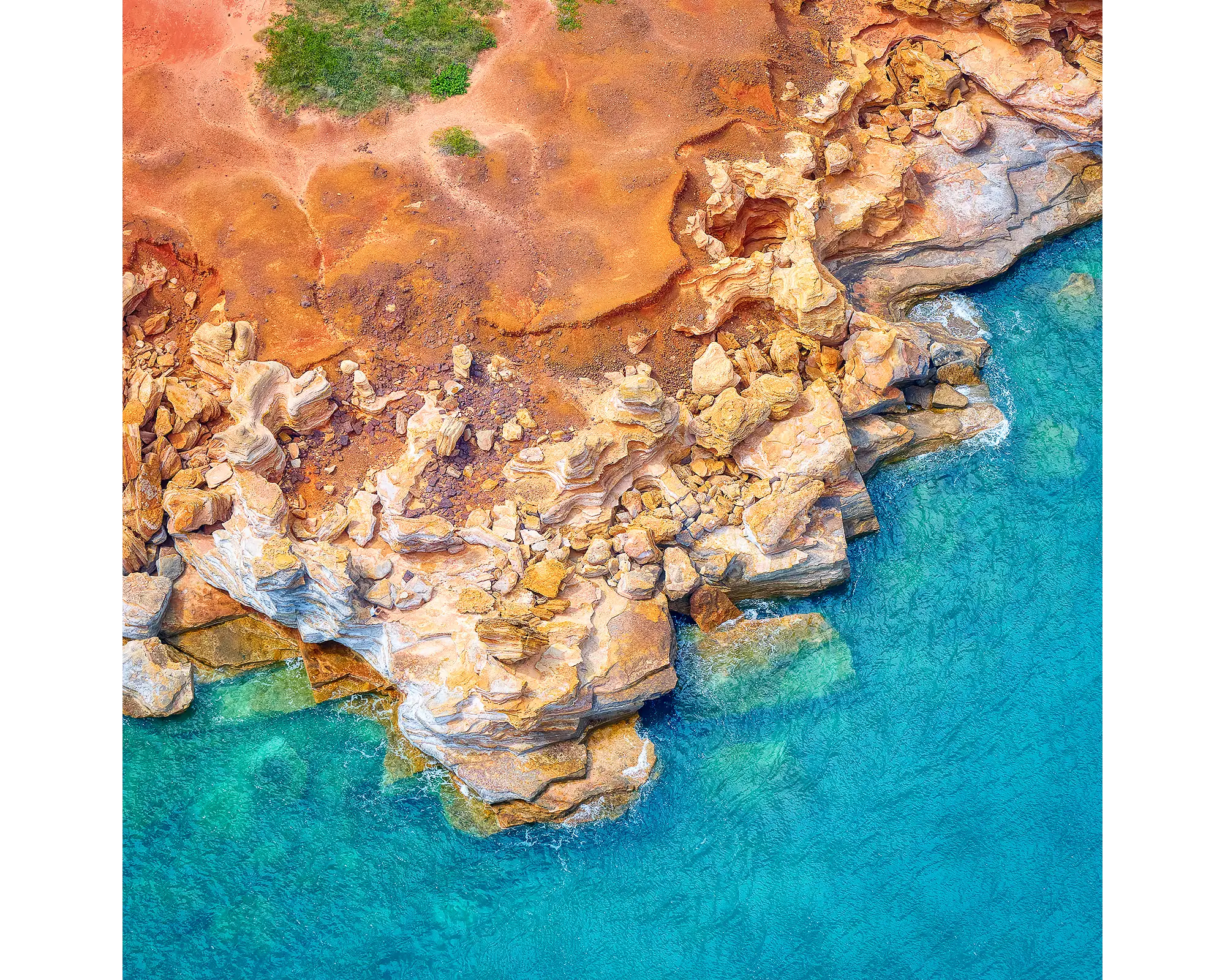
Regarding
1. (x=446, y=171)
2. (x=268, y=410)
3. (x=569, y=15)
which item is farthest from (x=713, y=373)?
(x=569, y=15)

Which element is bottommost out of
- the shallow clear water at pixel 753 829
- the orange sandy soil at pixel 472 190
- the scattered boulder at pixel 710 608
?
the shallow clear water at pixel 753 829

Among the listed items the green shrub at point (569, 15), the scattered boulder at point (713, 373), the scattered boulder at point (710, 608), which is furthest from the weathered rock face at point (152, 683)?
the green shrub at point (569, 15)

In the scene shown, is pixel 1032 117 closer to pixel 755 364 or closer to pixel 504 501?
pixel 755 364

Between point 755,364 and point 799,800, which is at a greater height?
point 755,364

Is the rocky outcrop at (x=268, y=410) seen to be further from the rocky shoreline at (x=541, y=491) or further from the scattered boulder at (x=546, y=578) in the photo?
the scattered boulder at (x=546, y=578)

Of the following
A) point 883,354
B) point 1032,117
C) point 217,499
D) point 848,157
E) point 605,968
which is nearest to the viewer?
point 605,968

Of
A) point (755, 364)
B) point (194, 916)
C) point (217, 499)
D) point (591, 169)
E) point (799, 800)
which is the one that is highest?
point (591, 169)

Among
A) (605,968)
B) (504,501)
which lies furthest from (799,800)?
(504,501)

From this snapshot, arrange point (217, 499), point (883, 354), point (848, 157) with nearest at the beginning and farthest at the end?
point (217, 499), point (883, 354), point (848, 157)

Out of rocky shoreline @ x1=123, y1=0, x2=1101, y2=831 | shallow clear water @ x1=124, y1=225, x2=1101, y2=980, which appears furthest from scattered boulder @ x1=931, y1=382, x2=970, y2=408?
shallow clear water @ x1=124, y1=225, x2=1101, y2=980
